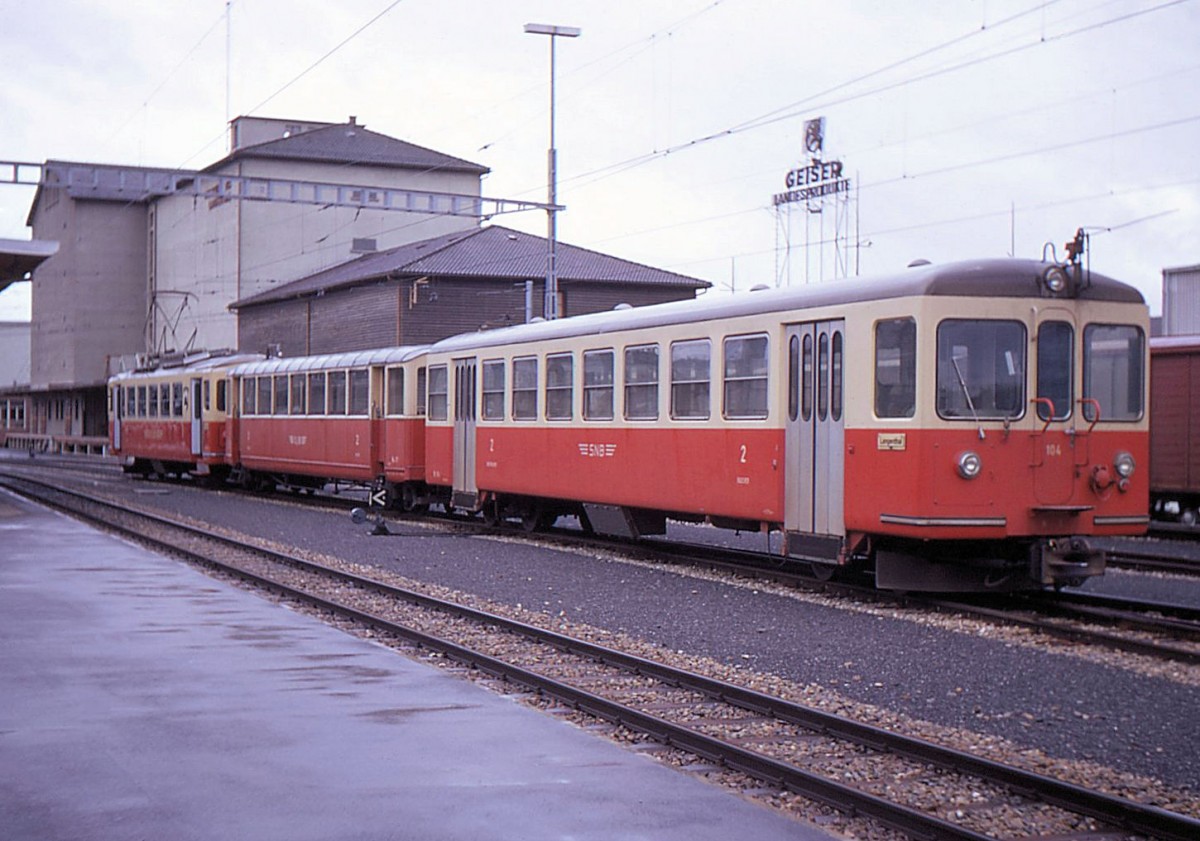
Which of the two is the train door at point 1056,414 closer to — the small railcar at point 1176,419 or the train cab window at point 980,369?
the train cab window at point 980,369

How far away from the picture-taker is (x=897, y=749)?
292 inches

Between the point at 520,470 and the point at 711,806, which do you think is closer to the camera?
the point at 711,806

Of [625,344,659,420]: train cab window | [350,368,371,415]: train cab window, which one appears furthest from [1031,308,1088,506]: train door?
[350,368,371,415]: train cab window

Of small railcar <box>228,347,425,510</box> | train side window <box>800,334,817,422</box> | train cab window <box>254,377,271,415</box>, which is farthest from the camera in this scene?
train cab window <box>254,377,271,415</box>

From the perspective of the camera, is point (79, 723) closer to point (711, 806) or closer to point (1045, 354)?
point (711, 806)

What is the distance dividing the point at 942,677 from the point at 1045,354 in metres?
4.26

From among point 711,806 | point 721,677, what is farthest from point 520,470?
point 711,806

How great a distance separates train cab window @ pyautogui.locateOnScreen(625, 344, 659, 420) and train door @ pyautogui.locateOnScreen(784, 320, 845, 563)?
281 cm

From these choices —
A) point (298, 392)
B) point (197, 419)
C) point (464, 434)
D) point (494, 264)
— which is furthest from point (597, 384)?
point (494, 264)

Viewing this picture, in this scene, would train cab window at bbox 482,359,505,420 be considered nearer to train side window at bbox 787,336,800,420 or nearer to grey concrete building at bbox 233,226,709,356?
train side window at bbox 787,336,800,420

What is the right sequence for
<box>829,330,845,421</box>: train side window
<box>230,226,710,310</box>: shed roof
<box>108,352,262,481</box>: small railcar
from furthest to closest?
<box>230,226,710,310</box>: shed roof, <box>108,352,262,481</box>: small railcar, <box>829,330,845,421</box>: train side window

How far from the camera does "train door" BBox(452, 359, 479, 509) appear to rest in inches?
869

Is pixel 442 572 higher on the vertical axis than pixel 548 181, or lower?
lower

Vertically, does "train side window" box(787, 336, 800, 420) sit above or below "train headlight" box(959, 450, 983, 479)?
above
